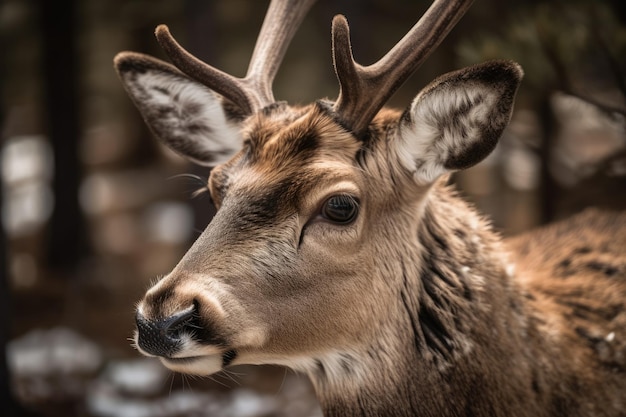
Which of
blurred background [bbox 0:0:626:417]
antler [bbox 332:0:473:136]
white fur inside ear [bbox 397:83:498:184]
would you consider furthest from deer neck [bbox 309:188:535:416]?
antler [bbox 332:0:473:136]

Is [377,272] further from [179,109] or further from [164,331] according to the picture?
[179,109]

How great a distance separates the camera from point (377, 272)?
2984 mm

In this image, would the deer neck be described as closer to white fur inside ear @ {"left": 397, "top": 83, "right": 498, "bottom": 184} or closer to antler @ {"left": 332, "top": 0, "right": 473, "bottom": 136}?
white fur inside ear @ {"left": 397, "top": 83, "right": 498, "bottom": 184}

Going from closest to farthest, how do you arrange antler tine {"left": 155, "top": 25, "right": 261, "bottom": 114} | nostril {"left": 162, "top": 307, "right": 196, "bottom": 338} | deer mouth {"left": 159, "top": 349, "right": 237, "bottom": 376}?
nostril {"left": 162, "top": 307, "right": 196, "bottom": 338} < deer mouth {"left": 159, "top": 349, "right": 237, "bottom": 376} < antler tine {"left": 155, "top": 25, "right": 261, "bottom": 114}

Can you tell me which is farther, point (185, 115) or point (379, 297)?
point (185, 115)

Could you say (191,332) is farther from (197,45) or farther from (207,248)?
(197,45)

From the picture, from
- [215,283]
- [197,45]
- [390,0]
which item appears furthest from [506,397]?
[390,0]

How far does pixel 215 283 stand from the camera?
2674 millimetres

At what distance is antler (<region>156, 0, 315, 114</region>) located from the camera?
123 inches

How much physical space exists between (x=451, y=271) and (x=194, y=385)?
11.0 feet

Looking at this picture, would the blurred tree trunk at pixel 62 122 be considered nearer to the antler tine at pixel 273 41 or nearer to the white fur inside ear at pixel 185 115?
the white fur inside ear at pixel 185 115

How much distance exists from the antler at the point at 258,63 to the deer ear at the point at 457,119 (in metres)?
0.76

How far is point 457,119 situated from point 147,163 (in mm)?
11225

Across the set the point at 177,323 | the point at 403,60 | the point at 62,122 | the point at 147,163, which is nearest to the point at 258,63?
the point at 403,60
